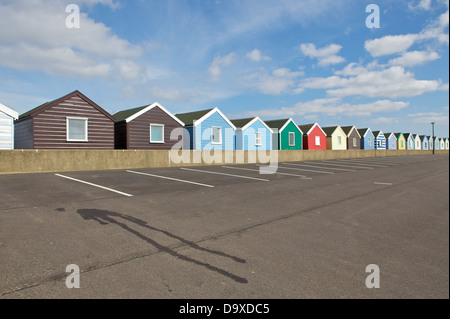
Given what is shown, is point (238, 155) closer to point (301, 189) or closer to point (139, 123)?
point (139, 123)

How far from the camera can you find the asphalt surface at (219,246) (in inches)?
107

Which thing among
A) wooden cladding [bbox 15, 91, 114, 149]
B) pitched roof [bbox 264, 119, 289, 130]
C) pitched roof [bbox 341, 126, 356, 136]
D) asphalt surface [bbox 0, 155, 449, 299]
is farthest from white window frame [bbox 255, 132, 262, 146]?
asphalt surface [bbox 0, 155, 449, 299]

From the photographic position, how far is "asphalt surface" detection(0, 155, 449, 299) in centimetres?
273

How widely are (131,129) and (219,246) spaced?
765 inches

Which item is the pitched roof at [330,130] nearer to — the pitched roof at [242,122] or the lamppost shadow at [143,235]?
the pitched roof at [242,122]

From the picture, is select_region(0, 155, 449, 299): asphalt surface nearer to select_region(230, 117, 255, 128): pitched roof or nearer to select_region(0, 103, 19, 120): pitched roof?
select_region(0, 103, 19, 120): pitched roof

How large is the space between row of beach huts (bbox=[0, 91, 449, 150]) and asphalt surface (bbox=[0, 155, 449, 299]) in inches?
289

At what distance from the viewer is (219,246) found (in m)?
3.89

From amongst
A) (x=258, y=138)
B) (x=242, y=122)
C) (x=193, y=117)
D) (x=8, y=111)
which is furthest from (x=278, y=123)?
(x=8, y=111)

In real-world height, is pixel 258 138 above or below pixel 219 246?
above

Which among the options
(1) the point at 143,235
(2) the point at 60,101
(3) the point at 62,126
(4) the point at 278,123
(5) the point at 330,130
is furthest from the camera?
(5) the point at 330,130

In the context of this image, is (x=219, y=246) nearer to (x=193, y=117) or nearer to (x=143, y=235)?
(x=143, y=235)
